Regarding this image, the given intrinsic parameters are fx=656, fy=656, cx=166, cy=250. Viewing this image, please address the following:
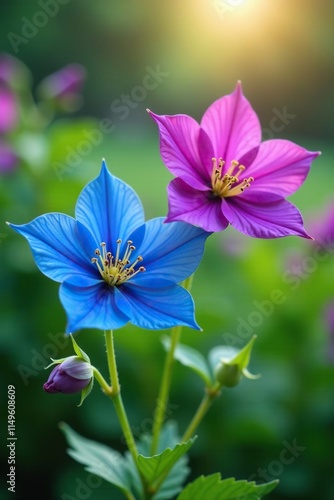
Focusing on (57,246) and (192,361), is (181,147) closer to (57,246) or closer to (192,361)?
(57,246)

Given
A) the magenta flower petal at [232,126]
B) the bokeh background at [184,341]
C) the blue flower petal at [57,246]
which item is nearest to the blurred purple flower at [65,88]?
the bokeh background at [184,341]

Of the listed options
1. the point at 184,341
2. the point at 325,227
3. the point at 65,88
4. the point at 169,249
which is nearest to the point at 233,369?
the point at 169,249

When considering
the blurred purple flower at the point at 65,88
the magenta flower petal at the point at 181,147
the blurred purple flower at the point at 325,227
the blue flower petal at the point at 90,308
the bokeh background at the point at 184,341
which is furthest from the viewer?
the blurred purple flower at the point at 65,88

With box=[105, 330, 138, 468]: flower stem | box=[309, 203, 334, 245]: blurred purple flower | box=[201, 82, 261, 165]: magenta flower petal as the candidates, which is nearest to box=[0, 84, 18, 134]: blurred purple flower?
box=[309, 203, 334, 245]: blurred purple flower

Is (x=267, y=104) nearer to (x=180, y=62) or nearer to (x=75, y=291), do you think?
(x=180, y=62)

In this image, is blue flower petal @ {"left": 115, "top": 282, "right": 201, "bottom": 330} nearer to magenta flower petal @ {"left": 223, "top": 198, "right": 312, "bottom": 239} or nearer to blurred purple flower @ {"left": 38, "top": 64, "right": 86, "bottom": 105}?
magenta flower petal @ {"left": 223, "top": 198, "right": 312, "bottom": 239}

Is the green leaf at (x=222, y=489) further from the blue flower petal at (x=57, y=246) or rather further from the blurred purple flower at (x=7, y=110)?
the blurred purple flower at (x=7, y=110)

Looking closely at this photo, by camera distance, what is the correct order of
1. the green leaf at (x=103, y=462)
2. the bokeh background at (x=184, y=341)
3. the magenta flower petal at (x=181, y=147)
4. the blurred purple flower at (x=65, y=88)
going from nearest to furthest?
the magenta flower petal at (x=181, y=147), the green leaf at (x=103, y=462), the bokeh background at (x=184, y=341), the blurred purple flower at (x=65, y=88)
